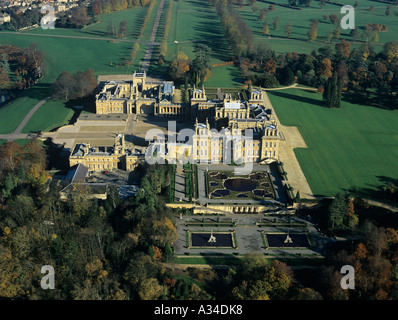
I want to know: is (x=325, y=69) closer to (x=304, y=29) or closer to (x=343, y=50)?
(x=343, y=50)

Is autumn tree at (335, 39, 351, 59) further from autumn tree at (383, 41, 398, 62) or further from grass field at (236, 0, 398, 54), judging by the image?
grass field at (236, 0, 398, 54)

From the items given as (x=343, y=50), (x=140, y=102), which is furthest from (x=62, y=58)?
(x=343, y=50)

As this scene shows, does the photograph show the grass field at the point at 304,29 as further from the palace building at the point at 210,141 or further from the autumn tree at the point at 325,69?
the palace building at the point at 210,141

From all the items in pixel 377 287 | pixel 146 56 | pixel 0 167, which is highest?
pixel 146 56

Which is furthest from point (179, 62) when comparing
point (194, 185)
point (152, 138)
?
point (194, 185)

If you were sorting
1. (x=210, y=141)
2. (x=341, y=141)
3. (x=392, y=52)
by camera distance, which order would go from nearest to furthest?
1. (x=210, y=141)
2. (x=341, y=141)
3. (x=392, y=52)

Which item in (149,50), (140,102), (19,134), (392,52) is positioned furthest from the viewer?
(149,50)

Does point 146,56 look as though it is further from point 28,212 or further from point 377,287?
point 377,287

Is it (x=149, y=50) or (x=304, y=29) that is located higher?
(x=304, y=29)
